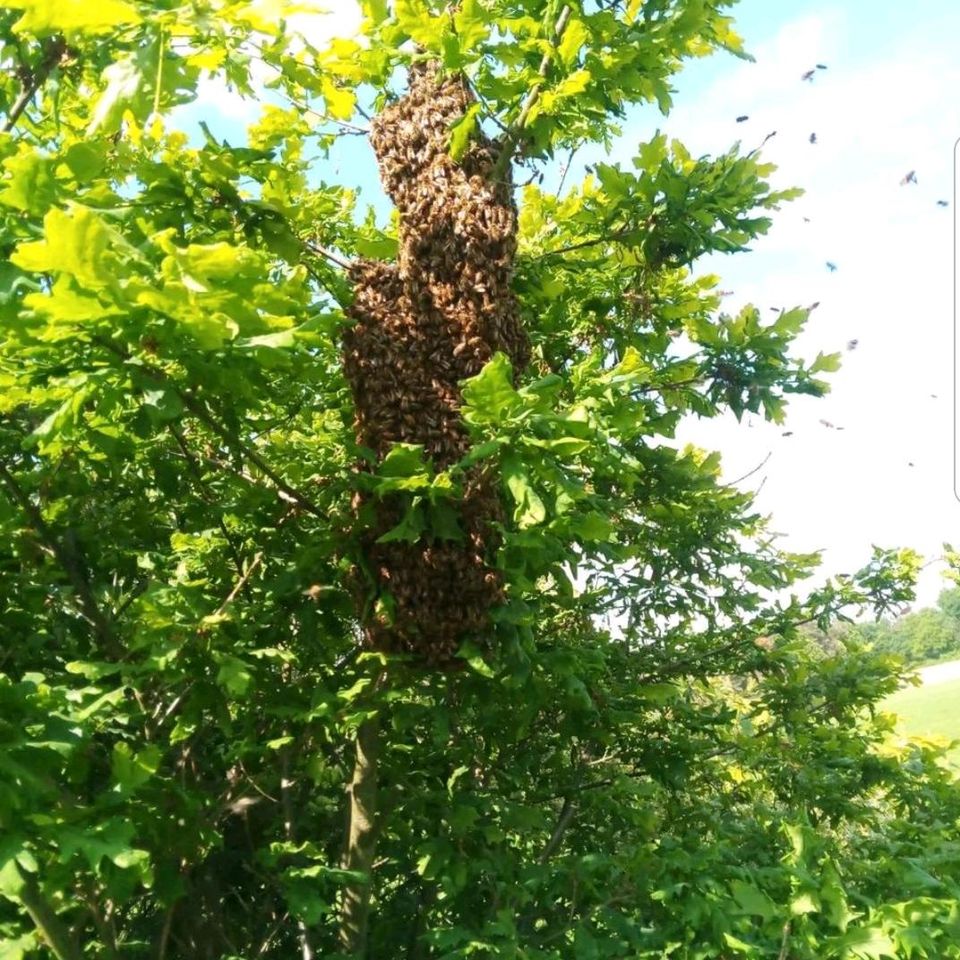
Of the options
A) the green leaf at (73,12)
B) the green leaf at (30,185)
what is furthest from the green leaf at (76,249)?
the green leaf at (30,185)

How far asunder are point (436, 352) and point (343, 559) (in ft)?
2.51

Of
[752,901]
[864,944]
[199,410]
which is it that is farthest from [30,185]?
[864,944]

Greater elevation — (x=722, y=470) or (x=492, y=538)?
(x=722, y=470)

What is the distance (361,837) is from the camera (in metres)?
3.97

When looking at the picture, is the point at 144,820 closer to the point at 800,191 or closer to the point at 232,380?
the point at 232,380

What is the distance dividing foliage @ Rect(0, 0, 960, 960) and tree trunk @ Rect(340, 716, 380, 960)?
0.13m

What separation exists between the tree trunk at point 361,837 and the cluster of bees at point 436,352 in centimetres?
71

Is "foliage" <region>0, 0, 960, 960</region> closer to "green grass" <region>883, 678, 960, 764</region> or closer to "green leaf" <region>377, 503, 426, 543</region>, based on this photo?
"green leaf" <region>377, 503, 426, 543</region>

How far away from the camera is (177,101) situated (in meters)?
2.72

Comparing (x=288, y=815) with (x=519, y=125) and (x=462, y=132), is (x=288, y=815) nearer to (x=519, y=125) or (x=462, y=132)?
(x=462, y=132)

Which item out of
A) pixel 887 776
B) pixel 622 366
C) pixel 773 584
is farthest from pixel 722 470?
pixel 622 366

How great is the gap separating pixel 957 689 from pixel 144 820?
30.0m

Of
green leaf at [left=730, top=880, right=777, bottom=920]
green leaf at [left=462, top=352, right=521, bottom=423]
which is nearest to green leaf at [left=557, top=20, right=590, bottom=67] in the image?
green leaf at [left=462, top=352, right=521, bottom=423]

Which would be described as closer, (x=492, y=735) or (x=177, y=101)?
(x=177, y=101)
